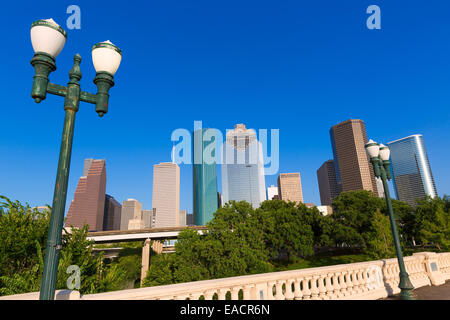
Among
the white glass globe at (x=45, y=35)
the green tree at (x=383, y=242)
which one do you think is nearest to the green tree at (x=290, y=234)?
the green tree at (x=383, y=242)

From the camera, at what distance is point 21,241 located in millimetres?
15578

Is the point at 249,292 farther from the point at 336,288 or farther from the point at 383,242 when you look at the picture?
the point at 383,242

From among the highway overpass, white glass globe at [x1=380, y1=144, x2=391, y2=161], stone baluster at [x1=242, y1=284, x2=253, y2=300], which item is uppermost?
white glass globe at [x1=380, y1=144, x2=391, y2=161]

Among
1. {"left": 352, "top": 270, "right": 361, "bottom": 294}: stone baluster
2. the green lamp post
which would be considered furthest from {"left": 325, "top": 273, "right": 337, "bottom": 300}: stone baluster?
the green lamp post

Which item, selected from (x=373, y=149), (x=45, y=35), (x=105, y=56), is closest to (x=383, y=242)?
(x=373, y=149)

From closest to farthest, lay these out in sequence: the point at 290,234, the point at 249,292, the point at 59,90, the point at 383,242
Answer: the point at 59,90
the point at 249,292
the point at 383,242
the point at 290,234

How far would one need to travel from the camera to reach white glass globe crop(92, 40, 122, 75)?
4336 mm

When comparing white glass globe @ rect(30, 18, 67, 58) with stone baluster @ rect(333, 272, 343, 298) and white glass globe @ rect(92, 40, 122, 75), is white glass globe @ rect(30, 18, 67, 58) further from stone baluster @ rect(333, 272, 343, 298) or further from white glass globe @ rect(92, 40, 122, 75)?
stone baluster @ rect(333, 272, 343, 298)

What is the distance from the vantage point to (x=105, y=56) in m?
4.34

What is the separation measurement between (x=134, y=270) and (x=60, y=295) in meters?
80.3

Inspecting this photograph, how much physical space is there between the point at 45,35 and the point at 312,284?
818cm

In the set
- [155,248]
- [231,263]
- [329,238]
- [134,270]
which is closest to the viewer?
[231,263]
